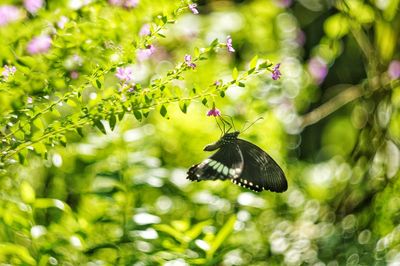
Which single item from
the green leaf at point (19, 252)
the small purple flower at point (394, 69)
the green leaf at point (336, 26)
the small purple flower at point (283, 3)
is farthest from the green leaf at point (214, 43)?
the small purple flower at point (283, 3)

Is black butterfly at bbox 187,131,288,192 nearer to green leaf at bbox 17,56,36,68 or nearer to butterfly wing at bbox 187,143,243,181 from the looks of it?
butterfly wing at bbox 187,143,243,181

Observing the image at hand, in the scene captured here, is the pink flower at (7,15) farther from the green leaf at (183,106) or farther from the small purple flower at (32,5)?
the green leaf at (183,106)

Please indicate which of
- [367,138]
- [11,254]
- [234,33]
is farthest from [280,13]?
[11,254]

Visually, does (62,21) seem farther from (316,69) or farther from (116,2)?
(316,69)

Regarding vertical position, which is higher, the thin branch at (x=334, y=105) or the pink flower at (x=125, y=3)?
the thin branch at (x=334, y=105)

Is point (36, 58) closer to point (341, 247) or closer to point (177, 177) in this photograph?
point (177, 177)
